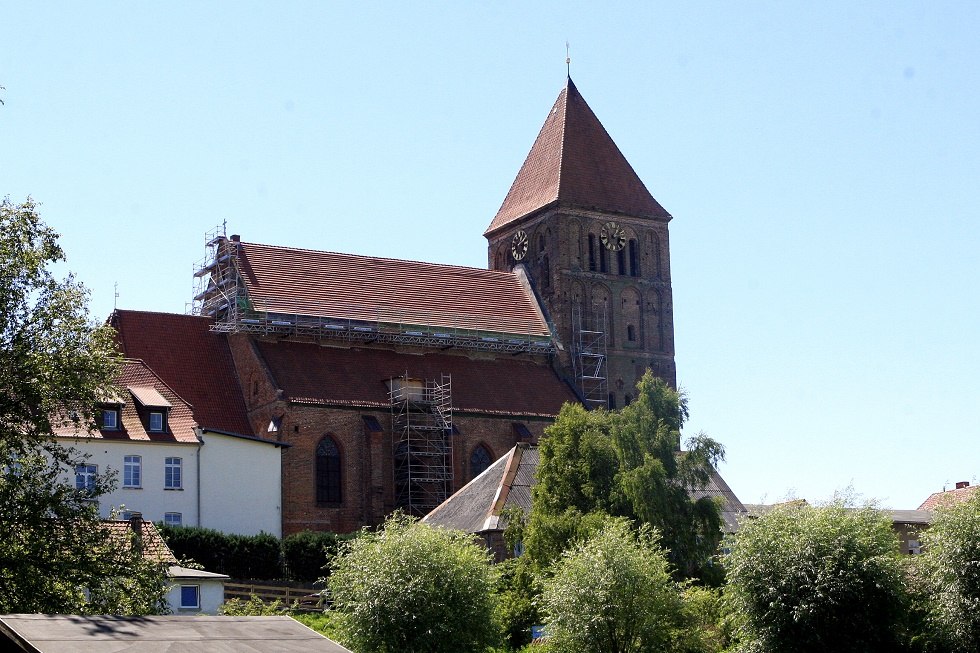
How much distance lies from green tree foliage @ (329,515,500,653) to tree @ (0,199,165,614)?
6.76 metres

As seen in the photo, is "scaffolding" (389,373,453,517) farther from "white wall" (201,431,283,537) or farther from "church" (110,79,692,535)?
"white wall" (201,431,283,537)

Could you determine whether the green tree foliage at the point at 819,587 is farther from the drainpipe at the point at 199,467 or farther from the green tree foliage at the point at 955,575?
the drainpipe at the point at 199,467

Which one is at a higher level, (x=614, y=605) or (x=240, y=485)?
(x=240, y=485)

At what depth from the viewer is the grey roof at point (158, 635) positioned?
16.9 meters

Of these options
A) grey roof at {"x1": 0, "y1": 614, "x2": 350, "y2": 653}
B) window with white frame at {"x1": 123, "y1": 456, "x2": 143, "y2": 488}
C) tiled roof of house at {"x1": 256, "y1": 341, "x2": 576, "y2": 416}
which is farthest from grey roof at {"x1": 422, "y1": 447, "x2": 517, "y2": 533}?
grey roof at {"x1": 0, "y1": 614, "x2": 350, "y2": 653}

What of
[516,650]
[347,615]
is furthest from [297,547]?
[347,615]

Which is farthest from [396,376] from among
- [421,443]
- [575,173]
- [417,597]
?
[417,597]

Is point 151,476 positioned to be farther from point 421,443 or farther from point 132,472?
point 421,443

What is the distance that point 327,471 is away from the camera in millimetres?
67438

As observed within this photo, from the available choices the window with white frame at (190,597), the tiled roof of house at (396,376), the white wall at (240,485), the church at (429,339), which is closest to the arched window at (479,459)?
the church at (429,339)

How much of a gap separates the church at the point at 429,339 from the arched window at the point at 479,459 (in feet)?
0.24

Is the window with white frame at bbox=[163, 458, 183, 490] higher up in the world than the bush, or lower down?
higher up

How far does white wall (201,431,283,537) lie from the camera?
2371 inches

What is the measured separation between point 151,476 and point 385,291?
66.7 ft
